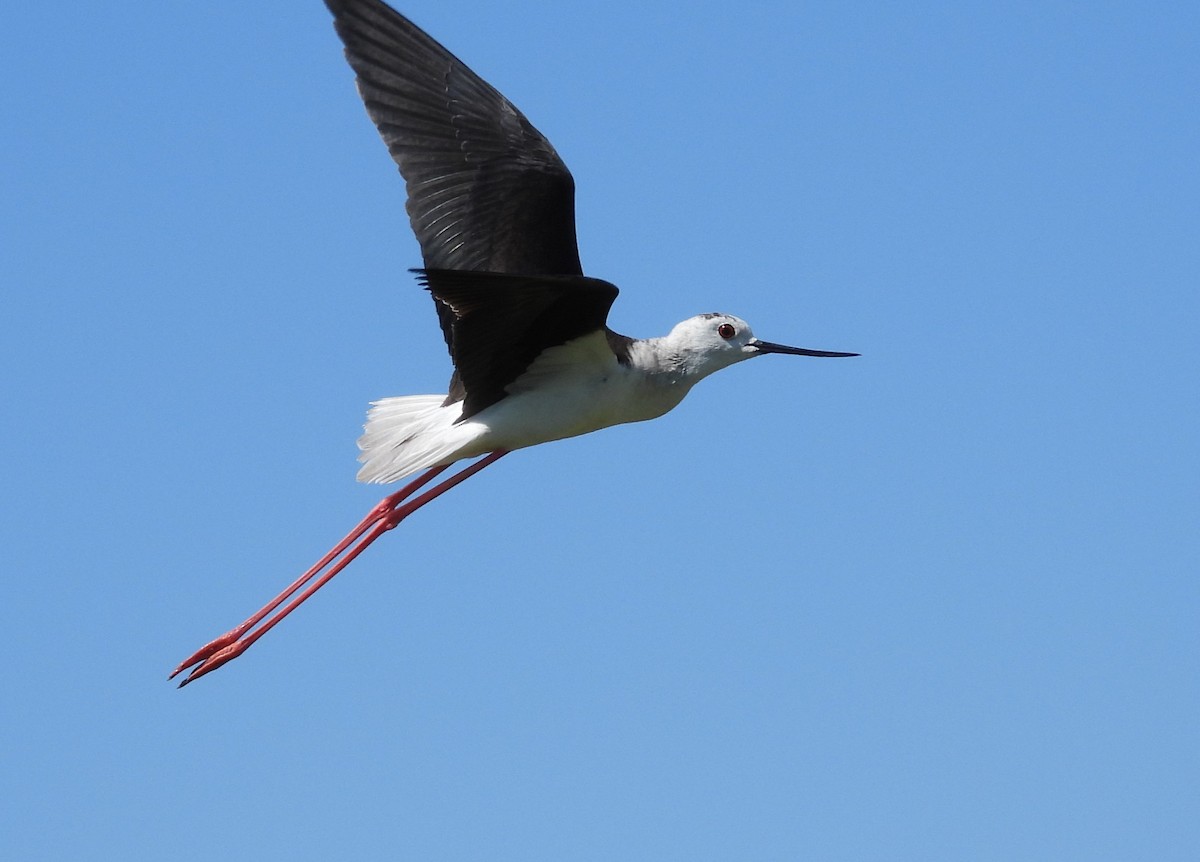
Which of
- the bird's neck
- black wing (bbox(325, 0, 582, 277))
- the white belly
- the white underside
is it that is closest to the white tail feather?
the white underside

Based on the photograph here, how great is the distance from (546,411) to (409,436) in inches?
31.9

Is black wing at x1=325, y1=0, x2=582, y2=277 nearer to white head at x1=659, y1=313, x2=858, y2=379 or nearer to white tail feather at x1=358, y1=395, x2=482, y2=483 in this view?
white tail feather at x1=358, y1=395, x2=482, y2=483

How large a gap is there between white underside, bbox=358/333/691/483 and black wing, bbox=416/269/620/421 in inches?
3.2

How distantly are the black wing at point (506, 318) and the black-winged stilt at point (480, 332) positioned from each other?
0.03ft

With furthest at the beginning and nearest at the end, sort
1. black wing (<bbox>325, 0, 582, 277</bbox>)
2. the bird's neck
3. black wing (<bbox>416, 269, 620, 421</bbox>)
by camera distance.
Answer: black wing (<bbox>325, 0, 582, 277</bbox>), the bird's neck, black wing (<bbox>416, 269, 620, 421</bbox>)

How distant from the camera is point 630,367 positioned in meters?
8.52

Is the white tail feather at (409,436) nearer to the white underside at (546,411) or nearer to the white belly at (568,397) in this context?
the white underside at (546,411)

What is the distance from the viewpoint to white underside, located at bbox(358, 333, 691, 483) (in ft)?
27.6

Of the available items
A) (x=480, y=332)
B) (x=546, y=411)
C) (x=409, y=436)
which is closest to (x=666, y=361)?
(x=546, y=411)

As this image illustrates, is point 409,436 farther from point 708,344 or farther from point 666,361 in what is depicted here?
point 708,344

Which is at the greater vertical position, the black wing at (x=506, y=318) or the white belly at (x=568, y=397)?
the black wing at (x=506, y=318)

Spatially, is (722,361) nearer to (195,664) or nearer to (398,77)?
(398,77)

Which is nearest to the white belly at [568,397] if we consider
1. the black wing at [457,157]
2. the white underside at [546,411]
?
the white underside at [546,411]

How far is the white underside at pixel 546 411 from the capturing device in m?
8.41
